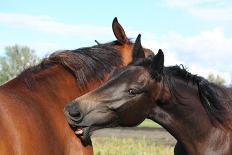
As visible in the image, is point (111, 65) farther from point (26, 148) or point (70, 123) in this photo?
point (26, 148)

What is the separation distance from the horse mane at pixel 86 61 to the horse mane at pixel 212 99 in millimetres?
732

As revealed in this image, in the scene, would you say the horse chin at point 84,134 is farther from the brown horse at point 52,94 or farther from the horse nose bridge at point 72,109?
the horse nose bridge at point 72,109

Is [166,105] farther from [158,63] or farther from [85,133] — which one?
[85,133]

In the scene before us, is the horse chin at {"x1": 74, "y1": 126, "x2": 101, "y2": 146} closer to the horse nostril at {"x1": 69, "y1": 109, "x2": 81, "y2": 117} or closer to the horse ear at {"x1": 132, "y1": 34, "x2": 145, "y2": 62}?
the horse nostril at {"x1": 69, "y1": 109, "x2": 81, "y2": 117}

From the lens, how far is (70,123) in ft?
15.6

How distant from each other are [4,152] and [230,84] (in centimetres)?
354

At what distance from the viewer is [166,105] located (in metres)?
5.21

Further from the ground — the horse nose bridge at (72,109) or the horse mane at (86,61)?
the horse mane at (86,61)

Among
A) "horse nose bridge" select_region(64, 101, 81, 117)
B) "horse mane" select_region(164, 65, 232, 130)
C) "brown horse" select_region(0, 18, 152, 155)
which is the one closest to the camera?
"brown horse" select_region(0, 18, 152, 155)

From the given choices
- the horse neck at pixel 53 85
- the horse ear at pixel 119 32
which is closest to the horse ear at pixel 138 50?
the horse ear at pixel 119 32

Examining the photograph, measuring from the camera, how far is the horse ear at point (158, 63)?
4897mm

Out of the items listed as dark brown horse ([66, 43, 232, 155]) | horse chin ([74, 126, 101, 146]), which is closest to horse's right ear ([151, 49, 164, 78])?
dark brown horse ([66, 43, 232, 155])

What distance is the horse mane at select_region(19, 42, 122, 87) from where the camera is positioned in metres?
5.36

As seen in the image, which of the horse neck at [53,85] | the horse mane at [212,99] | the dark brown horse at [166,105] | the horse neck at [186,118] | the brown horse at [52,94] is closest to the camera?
the brown horse at [52,94]
